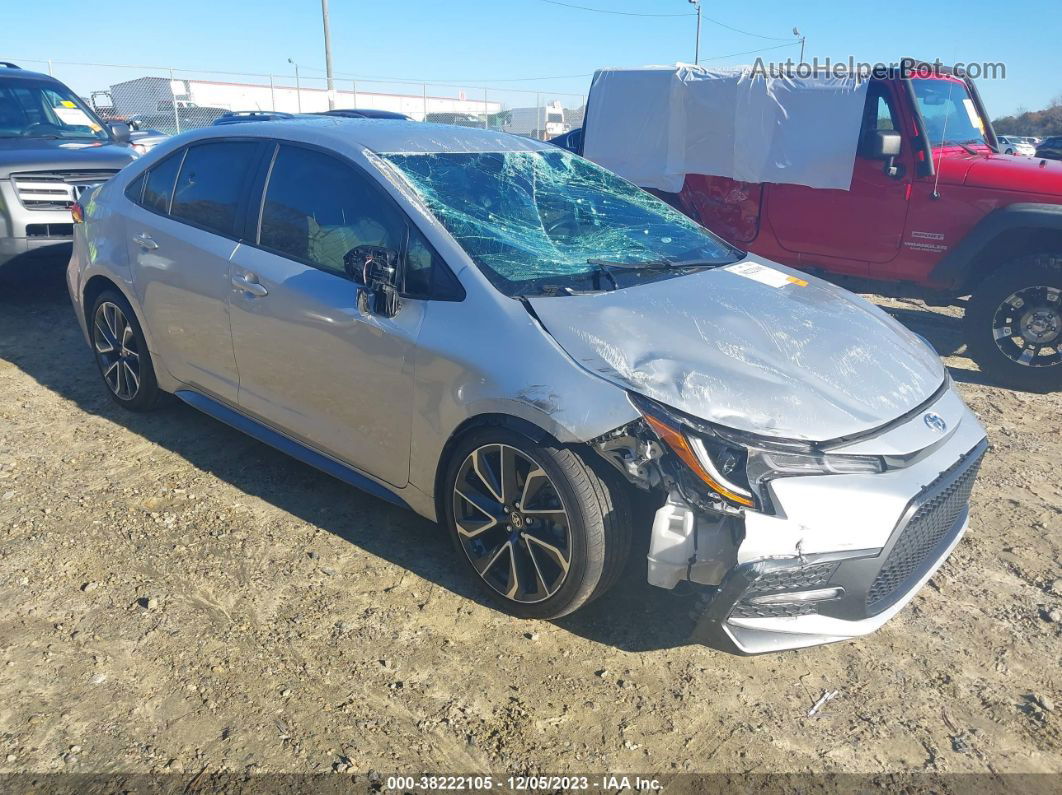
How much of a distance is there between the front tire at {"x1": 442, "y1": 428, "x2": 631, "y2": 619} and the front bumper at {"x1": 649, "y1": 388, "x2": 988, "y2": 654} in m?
0.21

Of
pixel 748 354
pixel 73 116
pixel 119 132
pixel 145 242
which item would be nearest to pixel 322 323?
pixel 145 242

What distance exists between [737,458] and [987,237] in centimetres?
460

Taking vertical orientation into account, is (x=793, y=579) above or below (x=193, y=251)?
below

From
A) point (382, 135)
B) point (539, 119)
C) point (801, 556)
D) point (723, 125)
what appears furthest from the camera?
point (539, 119)

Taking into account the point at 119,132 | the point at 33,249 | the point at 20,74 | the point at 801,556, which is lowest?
the point at 801,556

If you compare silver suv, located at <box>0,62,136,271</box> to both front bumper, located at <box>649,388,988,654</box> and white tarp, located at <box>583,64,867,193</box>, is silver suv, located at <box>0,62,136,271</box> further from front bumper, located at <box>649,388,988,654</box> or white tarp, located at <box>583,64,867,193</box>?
front bumper, located at <box>649,388,988,654</box>

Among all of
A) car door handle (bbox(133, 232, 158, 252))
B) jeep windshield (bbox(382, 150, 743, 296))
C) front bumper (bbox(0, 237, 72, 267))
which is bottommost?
front bumper (bbox(0, 237, 72, 267))

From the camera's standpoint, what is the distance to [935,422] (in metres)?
2.86

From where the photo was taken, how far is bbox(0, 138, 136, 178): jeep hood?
6422 millimetres

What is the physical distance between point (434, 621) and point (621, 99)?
6.51m

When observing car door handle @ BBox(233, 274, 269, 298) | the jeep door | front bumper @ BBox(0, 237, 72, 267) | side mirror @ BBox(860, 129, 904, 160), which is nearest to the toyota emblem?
the jeep door

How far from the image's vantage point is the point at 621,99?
8109 millimetres

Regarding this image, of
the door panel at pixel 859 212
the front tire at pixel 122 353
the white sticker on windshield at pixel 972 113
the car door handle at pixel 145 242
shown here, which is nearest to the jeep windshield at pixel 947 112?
the white sticker on windshield at pixel 972 113

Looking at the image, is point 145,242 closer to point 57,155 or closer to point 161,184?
point 161,184
